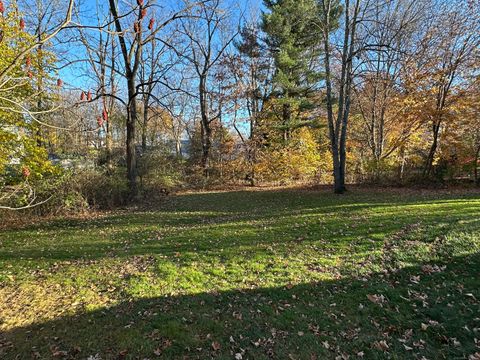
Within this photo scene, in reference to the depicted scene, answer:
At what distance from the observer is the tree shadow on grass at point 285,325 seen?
3.38 meters

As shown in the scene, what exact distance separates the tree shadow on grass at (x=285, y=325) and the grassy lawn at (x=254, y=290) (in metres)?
0.02

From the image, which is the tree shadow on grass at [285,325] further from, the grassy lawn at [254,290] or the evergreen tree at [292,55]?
the evergreen tree at [292,55]

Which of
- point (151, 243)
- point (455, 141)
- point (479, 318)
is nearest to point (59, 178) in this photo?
point (151, 243)

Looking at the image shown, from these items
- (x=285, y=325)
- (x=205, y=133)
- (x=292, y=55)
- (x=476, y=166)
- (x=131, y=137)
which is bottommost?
(x=285, y=325)

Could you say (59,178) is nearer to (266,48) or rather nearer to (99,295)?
(99,295)

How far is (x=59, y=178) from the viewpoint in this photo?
10.8 meters

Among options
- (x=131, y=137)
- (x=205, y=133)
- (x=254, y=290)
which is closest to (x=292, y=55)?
(x=205, y=133)

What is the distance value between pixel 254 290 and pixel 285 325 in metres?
0.99

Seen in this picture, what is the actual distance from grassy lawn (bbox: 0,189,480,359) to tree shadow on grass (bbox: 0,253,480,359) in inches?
0.7

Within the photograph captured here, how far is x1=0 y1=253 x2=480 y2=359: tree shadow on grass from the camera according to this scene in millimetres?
3377

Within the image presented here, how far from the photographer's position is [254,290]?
4.75 meters

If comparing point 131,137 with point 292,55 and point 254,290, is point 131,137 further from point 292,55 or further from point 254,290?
point 292,55

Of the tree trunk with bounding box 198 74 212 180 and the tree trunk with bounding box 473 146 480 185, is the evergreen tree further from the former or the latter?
the tree trunk with bounding box 473 146 480 185

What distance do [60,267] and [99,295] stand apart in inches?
70.0
